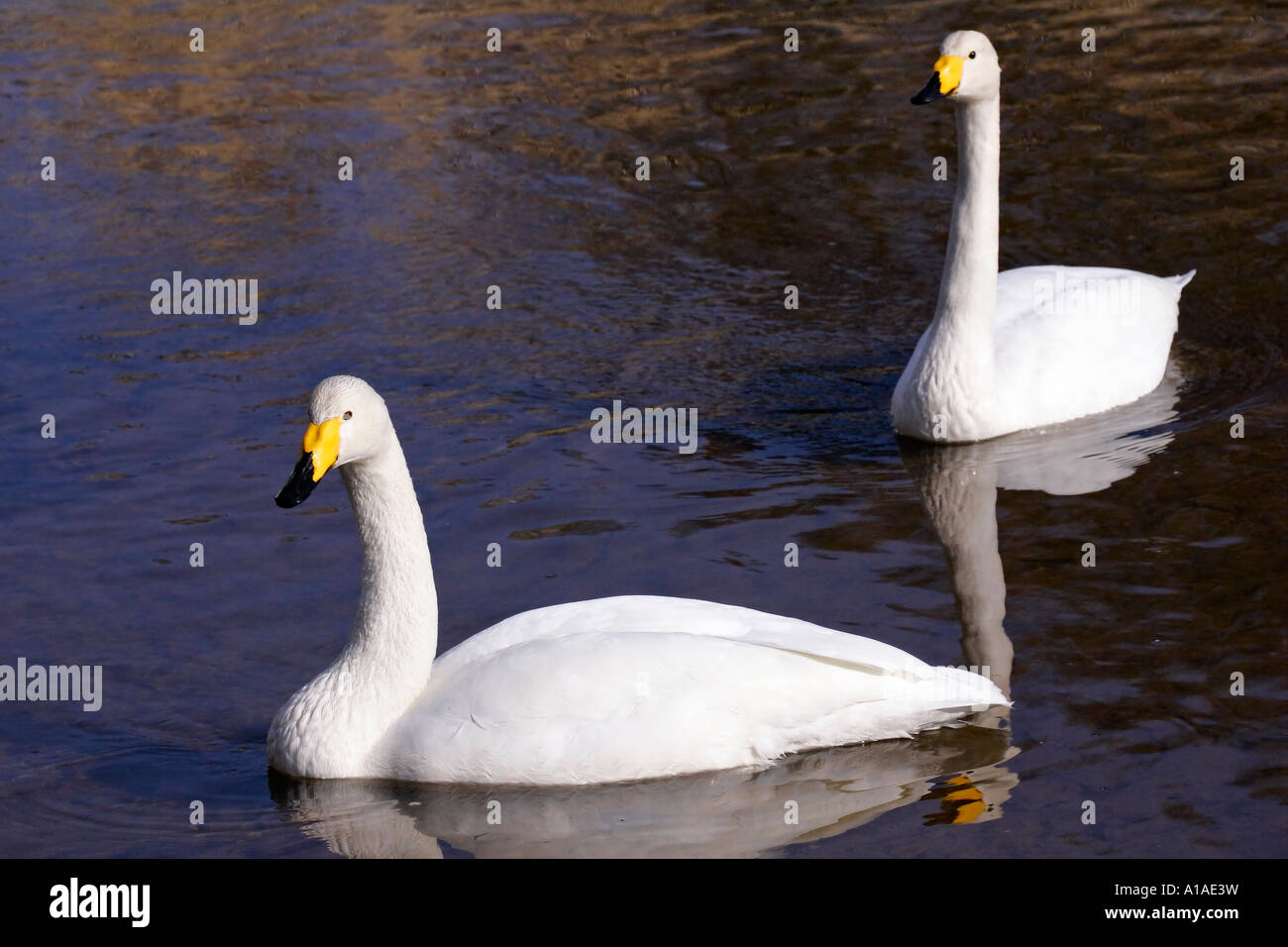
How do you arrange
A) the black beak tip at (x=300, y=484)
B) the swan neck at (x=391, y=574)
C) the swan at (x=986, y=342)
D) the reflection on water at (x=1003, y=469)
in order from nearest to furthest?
the black beak tip at (x=300, y=484), the swan neck at (x=391, y=574), the reflection on water at (x=1003, y=469), the swan at (x=986, y=342)

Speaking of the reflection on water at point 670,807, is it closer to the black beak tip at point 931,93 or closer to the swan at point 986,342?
the swan at point 986,342

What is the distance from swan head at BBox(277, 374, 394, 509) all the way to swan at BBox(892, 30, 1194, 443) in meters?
3.86

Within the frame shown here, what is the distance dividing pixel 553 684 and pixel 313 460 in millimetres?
1126

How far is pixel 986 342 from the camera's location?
991 centimetres

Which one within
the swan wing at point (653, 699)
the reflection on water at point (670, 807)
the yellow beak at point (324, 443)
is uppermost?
the yellow beak at point (324, 443)

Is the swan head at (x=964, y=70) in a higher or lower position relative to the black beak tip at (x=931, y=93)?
higher

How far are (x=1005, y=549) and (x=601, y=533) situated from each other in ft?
6.06

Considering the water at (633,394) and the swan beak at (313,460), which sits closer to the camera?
the swan beak at (313,460)

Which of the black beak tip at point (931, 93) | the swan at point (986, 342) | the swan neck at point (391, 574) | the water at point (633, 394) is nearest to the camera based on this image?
the water at point (633, 394)

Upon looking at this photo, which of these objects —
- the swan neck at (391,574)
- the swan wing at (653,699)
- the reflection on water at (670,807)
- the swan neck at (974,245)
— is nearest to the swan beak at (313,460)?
the swan neck at (391,574)

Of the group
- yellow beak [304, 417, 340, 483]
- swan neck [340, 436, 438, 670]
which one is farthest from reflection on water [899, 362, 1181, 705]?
yellow beak [304, 417, 340, 483]

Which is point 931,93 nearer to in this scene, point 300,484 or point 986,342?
point 986,342

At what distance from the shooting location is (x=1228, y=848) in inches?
244

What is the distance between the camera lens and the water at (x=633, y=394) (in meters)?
6.86
